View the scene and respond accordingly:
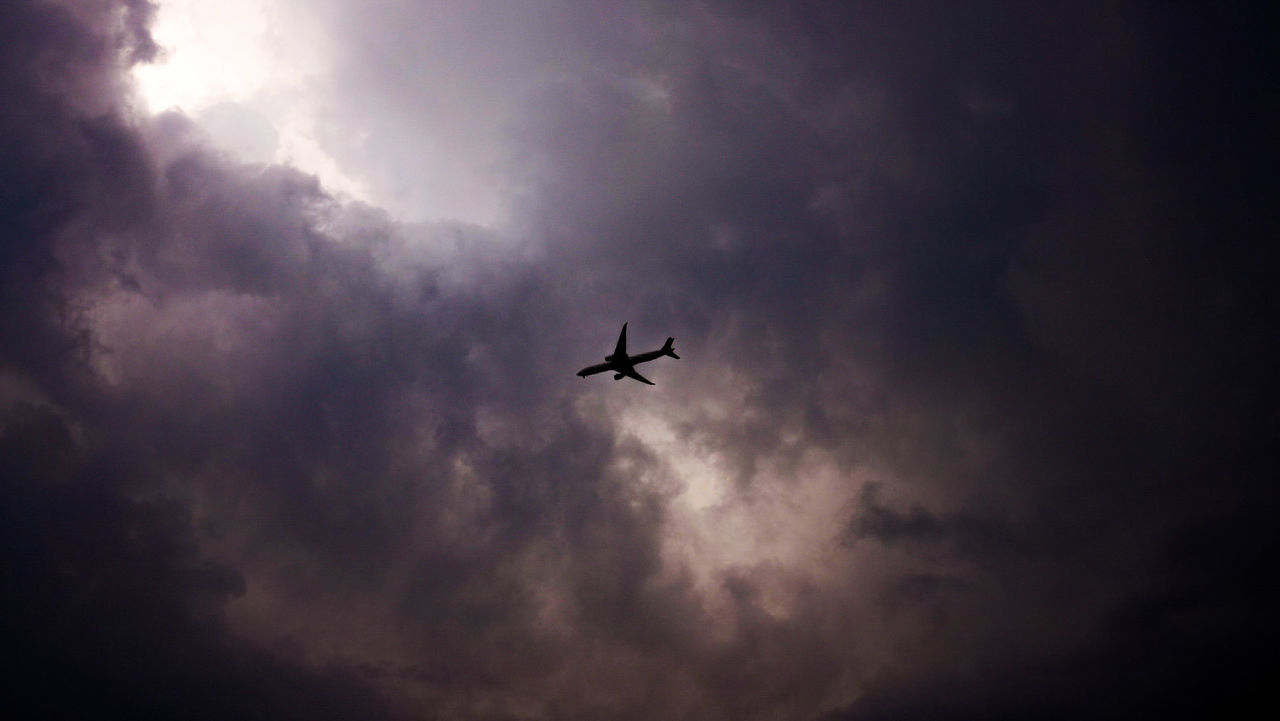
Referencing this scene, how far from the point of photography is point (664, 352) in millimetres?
134750

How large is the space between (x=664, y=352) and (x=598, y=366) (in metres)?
14.4

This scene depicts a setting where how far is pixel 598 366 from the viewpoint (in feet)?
456
